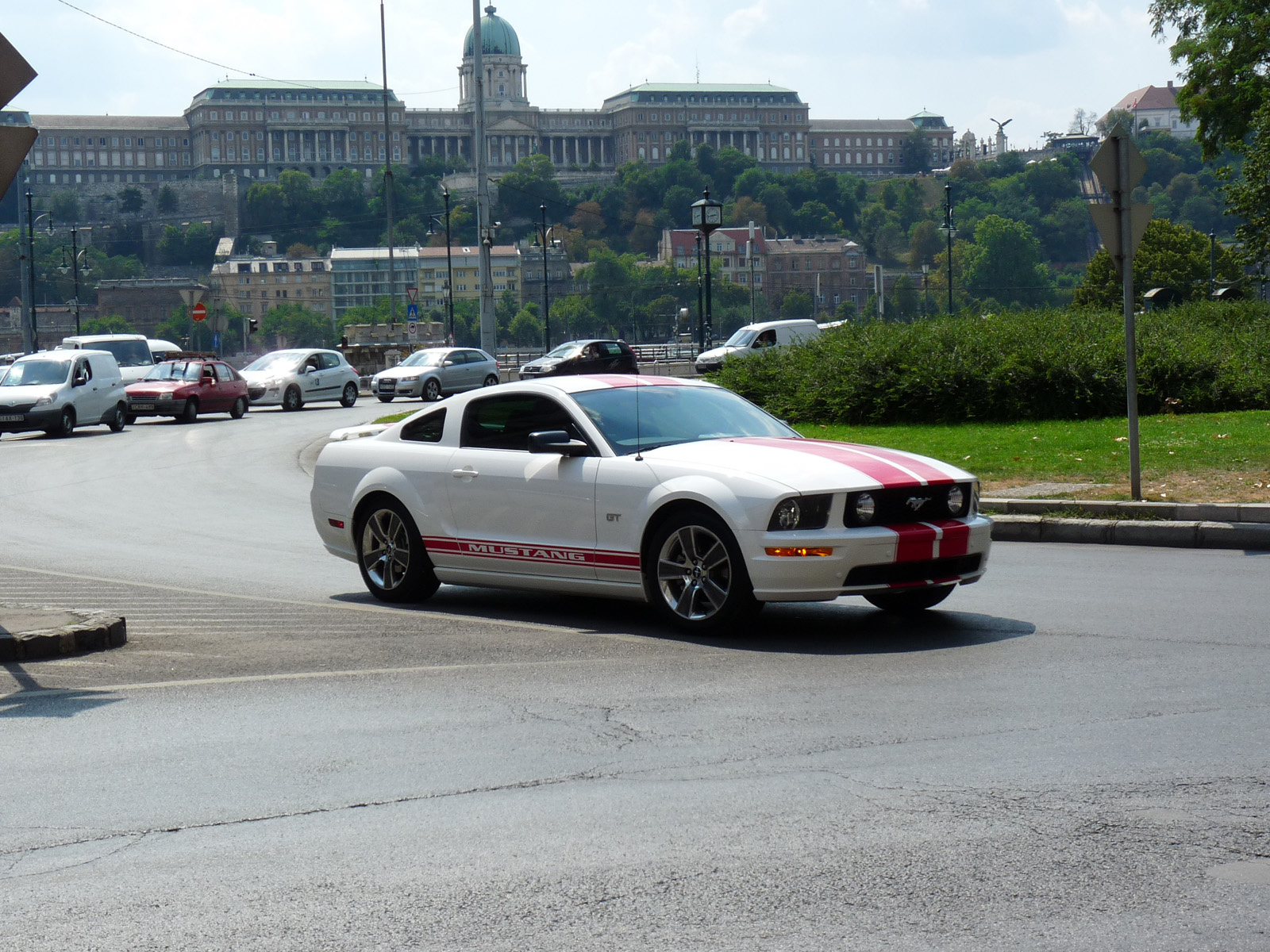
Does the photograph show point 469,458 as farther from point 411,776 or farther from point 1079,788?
point 1079,788

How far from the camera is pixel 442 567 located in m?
9.60

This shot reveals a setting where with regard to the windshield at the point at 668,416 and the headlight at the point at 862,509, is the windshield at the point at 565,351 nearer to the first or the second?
the windshield at the point at 668,416

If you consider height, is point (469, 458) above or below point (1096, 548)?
above

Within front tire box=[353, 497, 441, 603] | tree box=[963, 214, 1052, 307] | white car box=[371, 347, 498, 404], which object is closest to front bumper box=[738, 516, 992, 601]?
front tire box=[353, 497, 441, 603]

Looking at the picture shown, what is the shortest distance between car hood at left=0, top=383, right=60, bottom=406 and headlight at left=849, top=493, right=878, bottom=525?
2639 centimetres

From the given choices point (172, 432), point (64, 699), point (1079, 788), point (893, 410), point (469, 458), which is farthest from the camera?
point (172, 432)

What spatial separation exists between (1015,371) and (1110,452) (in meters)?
5.43

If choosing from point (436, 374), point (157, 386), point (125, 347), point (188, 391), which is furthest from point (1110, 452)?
point (125, 347)

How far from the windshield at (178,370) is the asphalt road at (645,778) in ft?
94.1

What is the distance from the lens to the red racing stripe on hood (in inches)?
321

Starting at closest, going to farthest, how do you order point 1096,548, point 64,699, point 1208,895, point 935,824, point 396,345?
point 1208,895
point 935,824
point 64,699
point 1096,548
point 396,345

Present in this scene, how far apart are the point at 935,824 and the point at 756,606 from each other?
348cm

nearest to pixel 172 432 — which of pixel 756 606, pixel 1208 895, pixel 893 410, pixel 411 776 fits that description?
pixel 893 410

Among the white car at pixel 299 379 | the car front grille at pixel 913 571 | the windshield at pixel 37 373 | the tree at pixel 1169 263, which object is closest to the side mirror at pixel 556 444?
the car front grille at pixel 913 571
